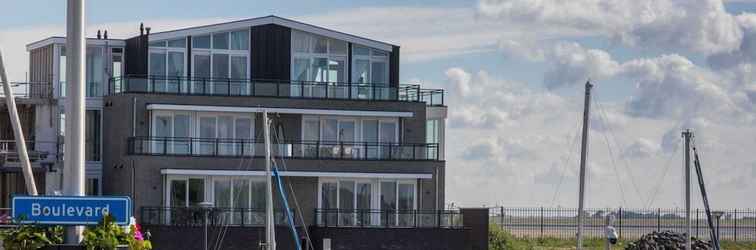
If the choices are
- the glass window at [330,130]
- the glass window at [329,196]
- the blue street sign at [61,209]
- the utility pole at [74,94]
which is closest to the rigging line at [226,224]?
the glass window at [330,130]

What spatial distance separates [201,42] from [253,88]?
305 centimetres

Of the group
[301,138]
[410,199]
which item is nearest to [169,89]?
[301,138]

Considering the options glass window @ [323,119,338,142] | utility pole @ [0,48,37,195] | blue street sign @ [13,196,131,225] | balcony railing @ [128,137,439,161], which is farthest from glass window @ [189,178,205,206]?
blue street sign @ [13,196,131,225]

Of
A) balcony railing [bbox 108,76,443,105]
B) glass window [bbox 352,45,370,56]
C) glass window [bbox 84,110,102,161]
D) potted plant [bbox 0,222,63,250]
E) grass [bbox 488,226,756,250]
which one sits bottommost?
grass [bbox 488,226,756,250]

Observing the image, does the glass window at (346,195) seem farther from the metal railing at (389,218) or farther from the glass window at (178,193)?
the glass window at (178,193)

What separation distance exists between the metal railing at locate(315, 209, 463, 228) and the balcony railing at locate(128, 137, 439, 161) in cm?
247

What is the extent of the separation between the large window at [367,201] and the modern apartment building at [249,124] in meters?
0.04

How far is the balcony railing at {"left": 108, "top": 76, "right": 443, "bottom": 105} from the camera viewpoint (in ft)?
211

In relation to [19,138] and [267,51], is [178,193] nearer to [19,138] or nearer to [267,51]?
[267,51]

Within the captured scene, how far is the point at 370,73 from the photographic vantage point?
68.2 m

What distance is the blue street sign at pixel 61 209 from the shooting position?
2258cm

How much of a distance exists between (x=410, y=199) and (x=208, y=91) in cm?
961

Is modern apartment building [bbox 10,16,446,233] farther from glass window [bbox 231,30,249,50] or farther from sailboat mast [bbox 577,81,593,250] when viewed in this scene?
sailboat mast [bbox 577,81,593,250]

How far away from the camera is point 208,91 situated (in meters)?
65.1
